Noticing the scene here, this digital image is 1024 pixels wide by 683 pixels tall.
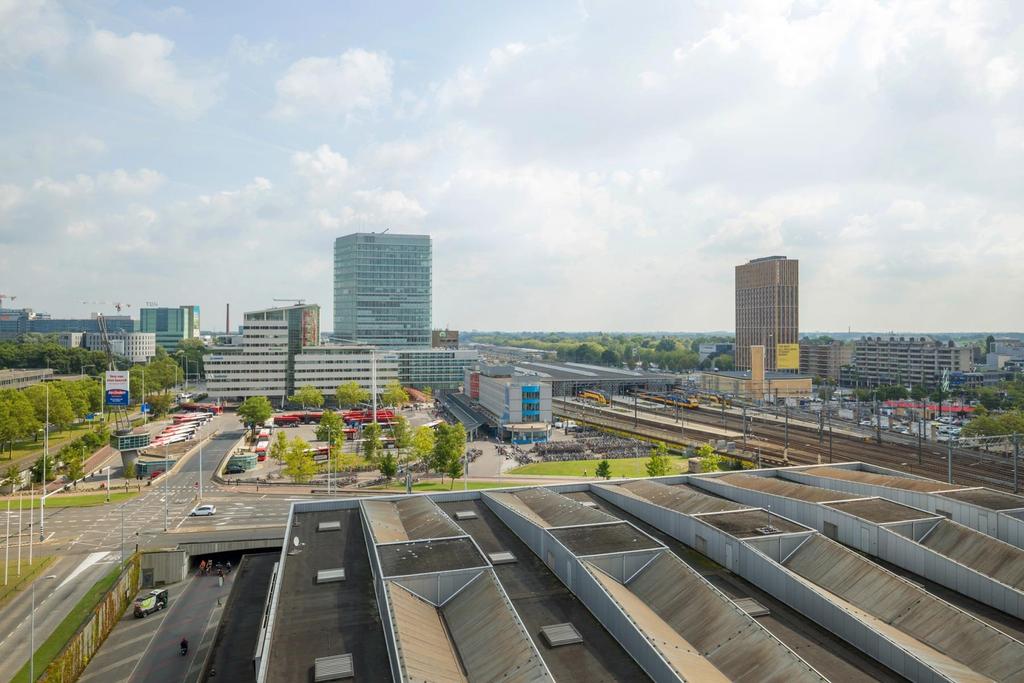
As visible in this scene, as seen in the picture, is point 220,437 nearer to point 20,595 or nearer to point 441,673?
point 20,595

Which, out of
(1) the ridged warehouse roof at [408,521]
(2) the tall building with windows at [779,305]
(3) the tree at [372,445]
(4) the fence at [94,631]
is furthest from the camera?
(2) the tall building with windows at [779,305]

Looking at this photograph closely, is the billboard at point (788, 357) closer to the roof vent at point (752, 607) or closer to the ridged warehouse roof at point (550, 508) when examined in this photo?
the ridged warehouse roof at point (550, 508)

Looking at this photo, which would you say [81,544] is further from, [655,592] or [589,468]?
[589,468]

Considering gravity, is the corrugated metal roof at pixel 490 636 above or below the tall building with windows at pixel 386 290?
below

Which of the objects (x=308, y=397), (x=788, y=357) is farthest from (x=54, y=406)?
(x=788, y=357)

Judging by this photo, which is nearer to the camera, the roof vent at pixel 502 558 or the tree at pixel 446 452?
the roof vent at pixel 502 558

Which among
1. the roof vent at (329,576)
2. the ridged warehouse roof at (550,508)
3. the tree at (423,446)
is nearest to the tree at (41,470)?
the tree at (423,446)

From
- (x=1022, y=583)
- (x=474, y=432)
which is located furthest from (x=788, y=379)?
(x=1022, y=583)

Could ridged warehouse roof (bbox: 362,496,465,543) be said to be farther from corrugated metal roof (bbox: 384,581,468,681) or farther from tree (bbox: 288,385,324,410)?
tree (bbox: 288,385,324,410)
